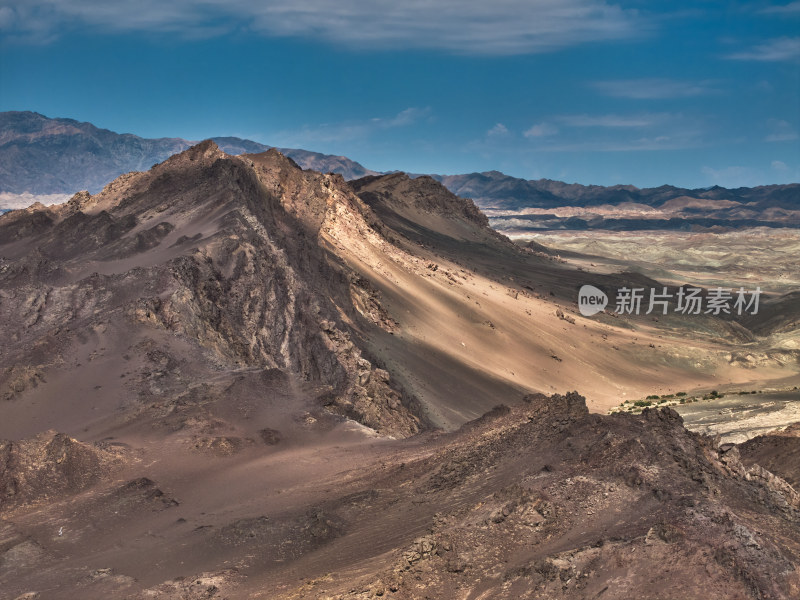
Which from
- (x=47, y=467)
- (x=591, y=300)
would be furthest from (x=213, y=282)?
(x=591, y=300)

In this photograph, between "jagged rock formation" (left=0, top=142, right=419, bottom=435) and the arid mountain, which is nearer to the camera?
the arid mountain

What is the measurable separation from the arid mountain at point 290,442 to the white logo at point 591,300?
22.5 metres

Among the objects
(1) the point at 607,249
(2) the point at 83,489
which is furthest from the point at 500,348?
(1) the point at 607,249

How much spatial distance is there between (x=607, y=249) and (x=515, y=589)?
15180cm

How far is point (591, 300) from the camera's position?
72.4 metres

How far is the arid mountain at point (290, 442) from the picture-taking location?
9.88 m

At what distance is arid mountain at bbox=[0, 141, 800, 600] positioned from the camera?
988 cm

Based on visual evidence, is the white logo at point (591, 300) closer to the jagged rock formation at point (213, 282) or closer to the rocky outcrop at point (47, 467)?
the jagged rock formation at point (213, 282)

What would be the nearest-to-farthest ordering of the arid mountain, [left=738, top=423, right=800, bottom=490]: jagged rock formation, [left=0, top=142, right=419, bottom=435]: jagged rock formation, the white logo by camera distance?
the arid mountain, [left=738, top=423, right=800, bottom=490]: jagged rock formation, [left=0, top=142, right=419, bottom=435]: jagged rock formation, the white logo

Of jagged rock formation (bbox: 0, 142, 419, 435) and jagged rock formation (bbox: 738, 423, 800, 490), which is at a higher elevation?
jagged rock formation (bbox: 0, 142, 419, 435)

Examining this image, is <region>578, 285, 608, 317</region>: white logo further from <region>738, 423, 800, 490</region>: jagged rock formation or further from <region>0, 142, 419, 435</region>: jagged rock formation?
<region>738, 423, 800, 490</region>: jagged rock formation

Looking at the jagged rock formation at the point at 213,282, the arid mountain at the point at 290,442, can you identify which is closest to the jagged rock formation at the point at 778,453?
the arid mountain at the point at 290,442

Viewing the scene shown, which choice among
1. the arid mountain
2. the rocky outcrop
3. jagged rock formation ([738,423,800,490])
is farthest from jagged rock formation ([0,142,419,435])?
jagged rock formation ([738,423,800,490])

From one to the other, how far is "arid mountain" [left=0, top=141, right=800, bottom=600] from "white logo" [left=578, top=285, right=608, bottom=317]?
2253cm
